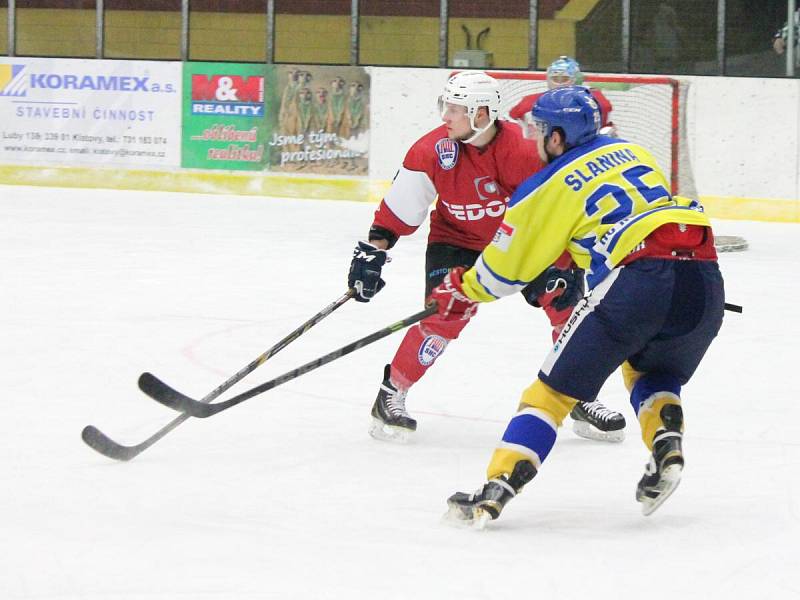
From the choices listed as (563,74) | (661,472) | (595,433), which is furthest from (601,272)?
(563,74)

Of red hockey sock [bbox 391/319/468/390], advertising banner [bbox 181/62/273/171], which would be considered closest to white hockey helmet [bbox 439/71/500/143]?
red hockey sock [bbox 391/319/468/390]

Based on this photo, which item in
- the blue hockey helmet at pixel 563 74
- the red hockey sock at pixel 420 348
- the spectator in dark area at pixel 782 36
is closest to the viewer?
the red hockey sock at pixel 420 348

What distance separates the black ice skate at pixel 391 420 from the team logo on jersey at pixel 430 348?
127mm

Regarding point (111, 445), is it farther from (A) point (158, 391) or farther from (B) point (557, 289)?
(B) point (557, 289)

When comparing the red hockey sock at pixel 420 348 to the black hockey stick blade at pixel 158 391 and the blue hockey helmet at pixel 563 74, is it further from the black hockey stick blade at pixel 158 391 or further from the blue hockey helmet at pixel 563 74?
the blue hockey helmet at pixel 563 74

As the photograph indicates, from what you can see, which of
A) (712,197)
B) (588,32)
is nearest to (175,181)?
(588,32)

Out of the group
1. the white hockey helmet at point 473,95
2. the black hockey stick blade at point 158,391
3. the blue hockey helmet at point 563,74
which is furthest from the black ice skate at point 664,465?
the blue hockey helmet at point 563,74

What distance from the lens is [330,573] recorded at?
8.32 feet

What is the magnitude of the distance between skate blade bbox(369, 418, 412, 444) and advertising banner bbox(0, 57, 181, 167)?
6.97 m

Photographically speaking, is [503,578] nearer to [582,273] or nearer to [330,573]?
[330,573]

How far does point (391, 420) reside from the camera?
12.1ft

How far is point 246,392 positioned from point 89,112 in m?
7.59

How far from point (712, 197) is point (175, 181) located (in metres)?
4.03

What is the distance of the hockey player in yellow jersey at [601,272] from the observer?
280 cm
